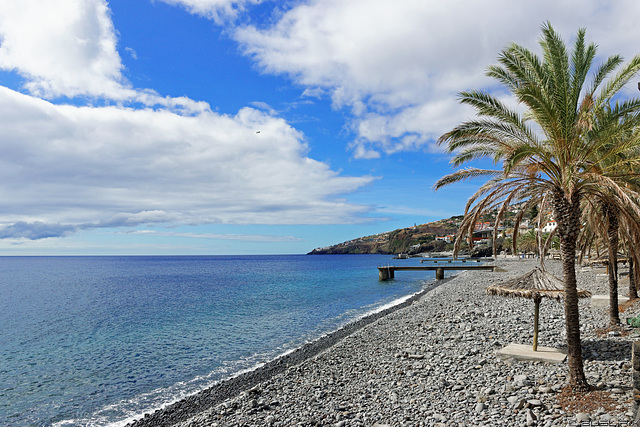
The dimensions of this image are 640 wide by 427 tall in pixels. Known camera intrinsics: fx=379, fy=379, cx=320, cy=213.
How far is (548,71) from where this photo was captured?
29.6ft

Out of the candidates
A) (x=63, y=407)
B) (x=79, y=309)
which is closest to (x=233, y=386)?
(x=63, y=407)

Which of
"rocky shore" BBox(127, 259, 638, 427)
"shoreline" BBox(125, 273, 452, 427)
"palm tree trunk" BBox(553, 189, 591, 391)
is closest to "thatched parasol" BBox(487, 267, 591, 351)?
"rocky shore" BBox(127, 259, 638, 427)

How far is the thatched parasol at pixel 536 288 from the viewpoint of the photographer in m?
10.5

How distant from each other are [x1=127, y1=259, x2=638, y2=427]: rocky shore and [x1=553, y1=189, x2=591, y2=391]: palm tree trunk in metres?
0.46

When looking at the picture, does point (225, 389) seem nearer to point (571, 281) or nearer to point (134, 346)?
point (134, 346)

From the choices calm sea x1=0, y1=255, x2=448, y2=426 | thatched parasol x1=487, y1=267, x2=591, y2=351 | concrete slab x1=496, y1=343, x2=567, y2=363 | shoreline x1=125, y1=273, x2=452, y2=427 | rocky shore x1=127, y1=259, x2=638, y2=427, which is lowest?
calm sea x1=0, y1=255, x2=448, y2=426

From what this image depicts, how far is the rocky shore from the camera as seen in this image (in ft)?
25.7

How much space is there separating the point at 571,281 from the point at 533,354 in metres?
3.40

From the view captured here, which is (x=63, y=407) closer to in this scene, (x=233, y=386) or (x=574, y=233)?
(x=233, y=386)

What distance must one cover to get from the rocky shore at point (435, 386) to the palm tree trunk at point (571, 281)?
0.46 m

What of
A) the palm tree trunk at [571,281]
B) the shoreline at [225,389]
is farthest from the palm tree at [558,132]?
the shoreline at [225,389]

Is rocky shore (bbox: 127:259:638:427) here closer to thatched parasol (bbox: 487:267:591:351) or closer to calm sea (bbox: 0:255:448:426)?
thatched parasol (bbox: 487:267:591:351)

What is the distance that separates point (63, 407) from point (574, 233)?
15.9 m

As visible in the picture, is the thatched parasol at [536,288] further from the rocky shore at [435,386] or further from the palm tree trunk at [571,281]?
the palm tree trunk at [571,281]
